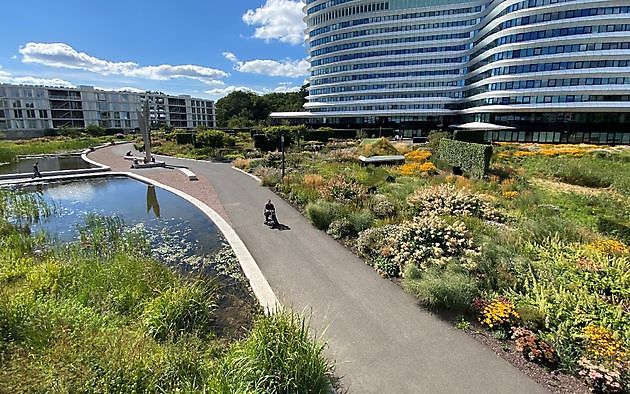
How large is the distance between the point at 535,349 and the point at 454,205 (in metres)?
8.28

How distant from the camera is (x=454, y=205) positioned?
13.7 meters

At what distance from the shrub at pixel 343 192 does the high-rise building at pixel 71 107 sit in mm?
68591

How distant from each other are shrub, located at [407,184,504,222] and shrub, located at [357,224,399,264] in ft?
9.11

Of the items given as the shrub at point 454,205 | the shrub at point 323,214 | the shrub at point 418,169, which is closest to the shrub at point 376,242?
the shrub at point 323,214

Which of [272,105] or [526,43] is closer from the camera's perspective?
[526,43]

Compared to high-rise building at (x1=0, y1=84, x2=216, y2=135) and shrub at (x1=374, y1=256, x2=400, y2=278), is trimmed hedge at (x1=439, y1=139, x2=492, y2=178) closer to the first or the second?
shrub at (x1=374, y1=256, x2=400, y2=278)

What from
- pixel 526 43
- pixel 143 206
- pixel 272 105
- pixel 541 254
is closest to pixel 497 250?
pixel 541 254

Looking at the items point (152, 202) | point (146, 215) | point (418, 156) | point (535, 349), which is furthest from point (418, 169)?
point (535, 349)

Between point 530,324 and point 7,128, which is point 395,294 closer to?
point 530,324

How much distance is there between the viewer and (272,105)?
5034 inches

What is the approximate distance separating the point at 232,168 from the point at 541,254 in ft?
84.1

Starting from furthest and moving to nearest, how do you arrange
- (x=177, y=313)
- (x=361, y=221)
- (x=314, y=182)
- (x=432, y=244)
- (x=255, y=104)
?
(x=255, y=104) < (x=314, y=182) < (x=361, y=221) < (x=432, y=244) < (x=177, y=313)

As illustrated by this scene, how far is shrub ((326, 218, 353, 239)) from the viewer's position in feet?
41.7

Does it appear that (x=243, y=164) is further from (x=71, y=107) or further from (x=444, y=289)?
(x=71, y=107)
